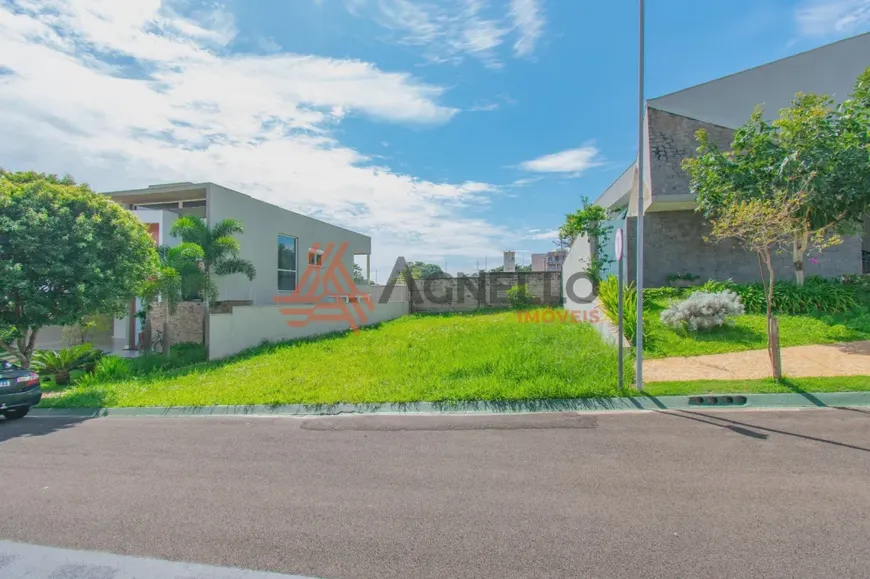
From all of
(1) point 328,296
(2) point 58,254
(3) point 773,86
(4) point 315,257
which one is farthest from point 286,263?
(3) point 773,86

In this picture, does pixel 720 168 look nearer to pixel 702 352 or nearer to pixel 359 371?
pixel 702 352

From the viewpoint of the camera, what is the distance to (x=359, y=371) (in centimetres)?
928

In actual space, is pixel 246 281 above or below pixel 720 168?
below

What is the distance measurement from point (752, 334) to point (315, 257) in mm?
14510

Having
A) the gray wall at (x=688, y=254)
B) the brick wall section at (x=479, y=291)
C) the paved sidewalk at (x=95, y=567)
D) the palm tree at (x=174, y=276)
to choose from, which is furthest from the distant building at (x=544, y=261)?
the paved sidewalk at (x=95, y=567)

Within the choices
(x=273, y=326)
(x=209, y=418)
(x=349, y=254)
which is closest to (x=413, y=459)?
(x=209, y=418)

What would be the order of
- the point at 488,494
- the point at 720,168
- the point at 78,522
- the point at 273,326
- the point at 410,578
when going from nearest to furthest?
the point at 410,578 < the point at 78,522 < the point at 488,494 < the point at 720,168 < the point at 273,326

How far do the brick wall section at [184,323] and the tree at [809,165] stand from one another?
48.3ft

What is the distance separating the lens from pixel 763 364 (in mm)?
8203

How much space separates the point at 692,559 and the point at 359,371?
23.7 ft

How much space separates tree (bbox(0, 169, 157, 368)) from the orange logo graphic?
5.25 m

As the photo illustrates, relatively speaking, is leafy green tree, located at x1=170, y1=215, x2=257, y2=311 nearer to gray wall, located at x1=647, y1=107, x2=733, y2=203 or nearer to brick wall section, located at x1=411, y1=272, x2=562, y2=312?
brick wall section, located at x1=411, y1=272, x2=562, y2=312

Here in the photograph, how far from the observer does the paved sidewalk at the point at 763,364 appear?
25.0ft

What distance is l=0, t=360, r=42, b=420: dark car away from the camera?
24.4ft
